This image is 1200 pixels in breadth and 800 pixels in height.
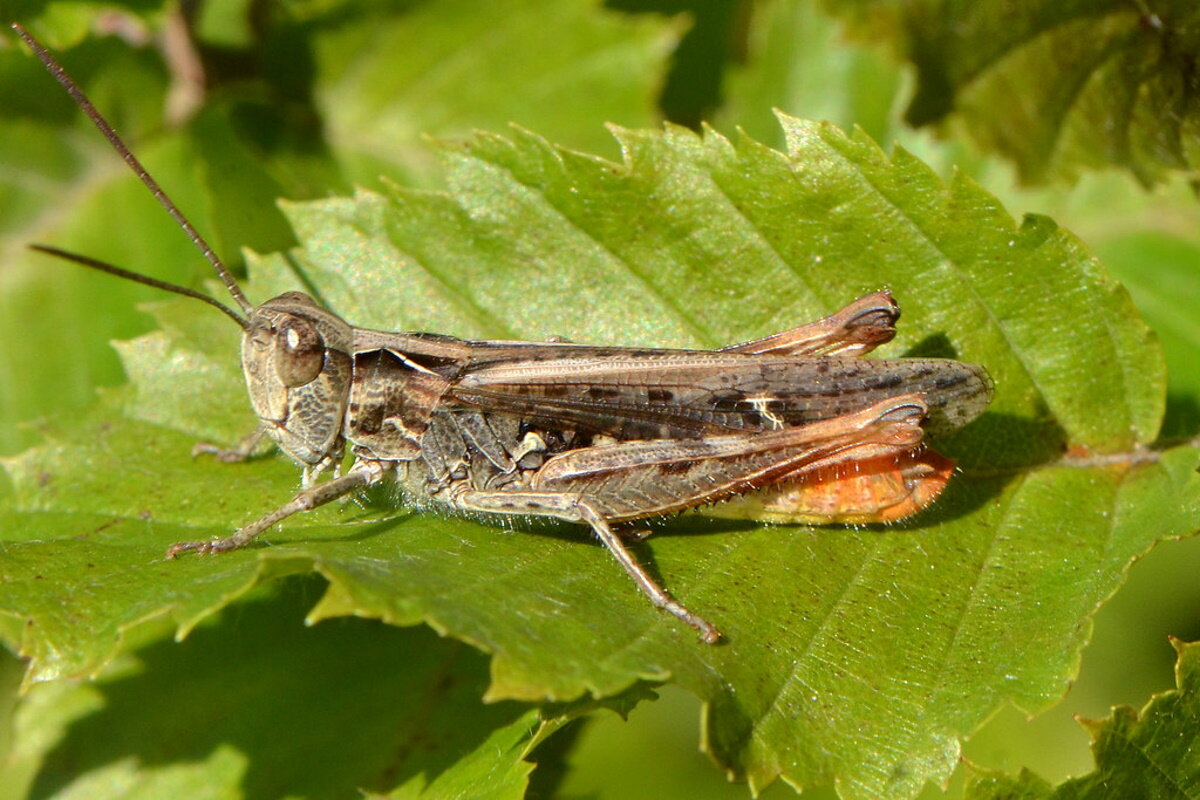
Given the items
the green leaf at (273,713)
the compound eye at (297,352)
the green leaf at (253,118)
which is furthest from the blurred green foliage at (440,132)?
the compound eye at (297,352)

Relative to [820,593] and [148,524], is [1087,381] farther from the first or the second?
[148,524]

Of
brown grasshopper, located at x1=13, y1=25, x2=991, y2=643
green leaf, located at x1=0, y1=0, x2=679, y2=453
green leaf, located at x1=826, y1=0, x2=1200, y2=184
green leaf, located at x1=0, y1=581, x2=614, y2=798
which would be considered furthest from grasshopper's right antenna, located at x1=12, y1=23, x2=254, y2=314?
green leaf, located at x1=826, y1=0, x2=1200, y2=184

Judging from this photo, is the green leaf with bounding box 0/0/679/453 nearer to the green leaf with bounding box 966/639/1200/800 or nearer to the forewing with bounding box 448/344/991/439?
the forewing with bounding box 448/344/991/439

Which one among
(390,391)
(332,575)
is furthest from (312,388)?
(332,575)

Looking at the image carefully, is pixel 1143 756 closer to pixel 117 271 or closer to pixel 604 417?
pixel 604 417

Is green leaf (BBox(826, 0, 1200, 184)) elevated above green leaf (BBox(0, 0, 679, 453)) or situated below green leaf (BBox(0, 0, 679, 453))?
below

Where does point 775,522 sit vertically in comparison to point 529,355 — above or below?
below

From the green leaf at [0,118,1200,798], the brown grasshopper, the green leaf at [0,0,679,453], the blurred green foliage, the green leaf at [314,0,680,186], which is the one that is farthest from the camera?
the green leaf at [314,0,680,186]
